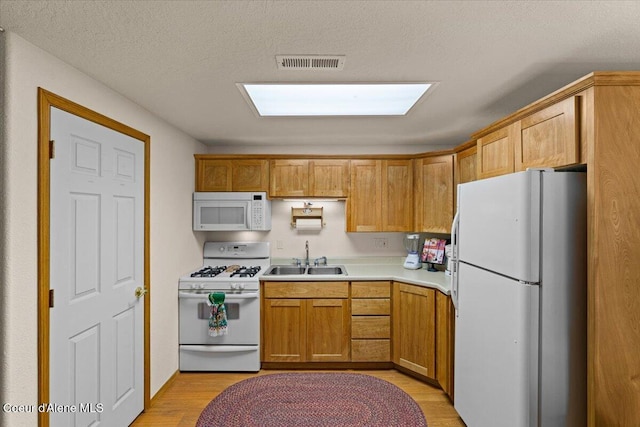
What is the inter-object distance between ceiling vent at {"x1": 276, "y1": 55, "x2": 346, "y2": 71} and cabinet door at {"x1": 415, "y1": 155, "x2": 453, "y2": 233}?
1.94 meters

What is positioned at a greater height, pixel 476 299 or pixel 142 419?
pixel 476 299

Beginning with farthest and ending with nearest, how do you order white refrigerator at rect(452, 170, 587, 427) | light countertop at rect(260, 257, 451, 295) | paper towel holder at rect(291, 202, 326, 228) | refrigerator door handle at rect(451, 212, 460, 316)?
paper towel holder at rect(291, 202, 326, 228), light countertop at rect(260, 257, 451, 295), refrigerator door handle at rect(451, 212, 460, 316), white refrigerator at rect(452, 170, 587, 427)

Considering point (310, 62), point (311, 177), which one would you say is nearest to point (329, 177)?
point (311, 177)

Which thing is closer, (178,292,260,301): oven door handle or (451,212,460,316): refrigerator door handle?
(451,212,460,316): refrigerator door handle

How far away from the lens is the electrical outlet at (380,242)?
152 inches

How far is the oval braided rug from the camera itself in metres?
2.36

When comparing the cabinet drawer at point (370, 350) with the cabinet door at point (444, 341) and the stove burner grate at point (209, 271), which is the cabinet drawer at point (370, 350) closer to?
the cabinet door at point (444, 341)

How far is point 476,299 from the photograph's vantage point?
2.02m

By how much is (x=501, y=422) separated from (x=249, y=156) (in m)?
3.08

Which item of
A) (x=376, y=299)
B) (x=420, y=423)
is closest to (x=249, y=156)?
(x=376, y=299)

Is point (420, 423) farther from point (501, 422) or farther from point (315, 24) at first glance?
point (315, 24)

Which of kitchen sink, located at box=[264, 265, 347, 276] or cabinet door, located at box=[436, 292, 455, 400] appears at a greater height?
kitchen sink, located at box=[264, 265, 347, 276]

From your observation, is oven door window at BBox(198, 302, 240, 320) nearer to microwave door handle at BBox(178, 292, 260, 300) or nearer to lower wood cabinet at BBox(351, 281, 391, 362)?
microwave door handle at BBox(178, 292, 260, 300)

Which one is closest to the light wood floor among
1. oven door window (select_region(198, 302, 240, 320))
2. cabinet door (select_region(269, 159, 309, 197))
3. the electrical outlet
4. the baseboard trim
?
the baseboard trim
